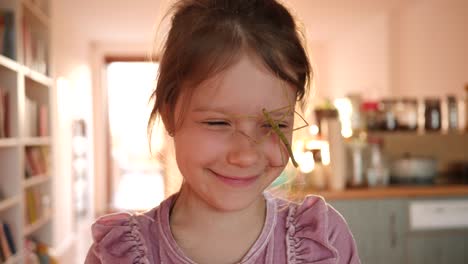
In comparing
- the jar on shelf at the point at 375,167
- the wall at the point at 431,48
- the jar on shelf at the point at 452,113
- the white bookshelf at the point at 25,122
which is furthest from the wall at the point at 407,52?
the white bookshelf at the point at 25,122

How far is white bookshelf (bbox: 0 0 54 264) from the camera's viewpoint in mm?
2500

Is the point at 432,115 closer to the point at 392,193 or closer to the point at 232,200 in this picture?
the point at 392,193

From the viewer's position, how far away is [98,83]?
6.33 meters

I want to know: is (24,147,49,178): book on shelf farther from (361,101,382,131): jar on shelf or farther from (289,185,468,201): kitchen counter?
(361,101,382,131): jar on shelf

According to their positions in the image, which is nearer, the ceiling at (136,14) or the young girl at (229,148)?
the young girl at (229,148)

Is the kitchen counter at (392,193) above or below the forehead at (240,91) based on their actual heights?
below

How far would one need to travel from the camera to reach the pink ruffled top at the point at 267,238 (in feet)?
2.17

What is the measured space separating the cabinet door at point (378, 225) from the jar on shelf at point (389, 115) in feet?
1.72

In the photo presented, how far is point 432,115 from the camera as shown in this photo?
107 inches

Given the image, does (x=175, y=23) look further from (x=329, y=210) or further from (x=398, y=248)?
(x=398, y=248)

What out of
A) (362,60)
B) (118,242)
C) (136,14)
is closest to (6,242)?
(118,242)

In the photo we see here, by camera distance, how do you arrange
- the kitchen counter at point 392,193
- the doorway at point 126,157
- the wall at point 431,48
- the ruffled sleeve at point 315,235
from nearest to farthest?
the ruffled sleeve at point 315,235, the kitchen counter at point 392,193, the wall at point 431,48, the doorway at point 126,157

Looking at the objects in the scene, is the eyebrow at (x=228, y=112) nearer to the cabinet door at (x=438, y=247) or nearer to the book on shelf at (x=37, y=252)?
the cabinet door at (x=438, y=247)

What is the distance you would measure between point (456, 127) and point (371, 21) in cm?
303
